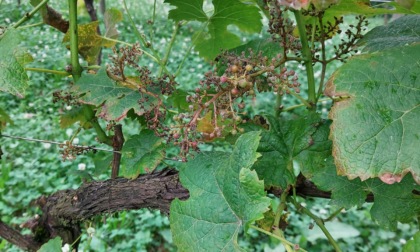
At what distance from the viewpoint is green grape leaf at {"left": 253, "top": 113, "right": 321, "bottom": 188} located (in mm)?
880

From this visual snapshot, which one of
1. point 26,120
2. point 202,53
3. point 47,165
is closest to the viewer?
point 202,53

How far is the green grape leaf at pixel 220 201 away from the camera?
72cm

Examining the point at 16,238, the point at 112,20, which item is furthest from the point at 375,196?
the point at 16,238

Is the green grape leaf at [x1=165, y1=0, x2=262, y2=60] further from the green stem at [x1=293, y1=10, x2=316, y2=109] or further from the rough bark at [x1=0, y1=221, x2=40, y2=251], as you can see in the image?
the rough bark at [x1=0, y1=221, x2=40, y2=251]

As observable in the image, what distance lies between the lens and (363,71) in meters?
0.72

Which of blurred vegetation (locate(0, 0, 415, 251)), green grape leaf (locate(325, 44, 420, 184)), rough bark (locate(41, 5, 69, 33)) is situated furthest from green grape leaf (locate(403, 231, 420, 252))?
blurred vegetation (locate(0, 0, 415, 251))

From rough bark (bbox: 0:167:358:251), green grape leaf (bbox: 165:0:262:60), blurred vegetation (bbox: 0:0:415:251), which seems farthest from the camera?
blurred vegetation (bbox: 0:0:415:251)

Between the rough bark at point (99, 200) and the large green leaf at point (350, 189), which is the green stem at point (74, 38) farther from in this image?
the large green leaf at point (350, 189)

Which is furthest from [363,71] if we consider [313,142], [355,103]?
[313,142]

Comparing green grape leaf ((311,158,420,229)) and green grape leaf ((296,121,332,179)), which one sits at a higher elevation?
green grape leaf ((296,121,332,179))

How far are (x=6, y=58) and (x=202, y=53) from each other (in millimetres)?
702

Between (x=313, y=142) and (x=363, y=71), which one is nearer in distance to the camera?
(x=363, y=71)

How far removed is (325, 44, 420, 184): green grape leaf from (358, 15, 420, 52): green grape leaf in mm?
147

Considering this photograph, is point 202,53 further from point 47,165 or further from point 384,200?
point 47,165
